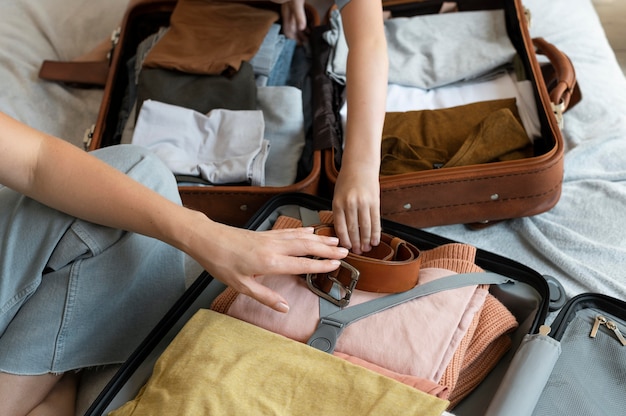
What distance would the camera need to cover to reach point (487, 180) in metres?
1.02

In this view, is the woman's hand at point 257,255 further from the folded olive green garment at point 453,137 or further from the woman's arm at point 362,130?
the folded olive green garment at point 453,137

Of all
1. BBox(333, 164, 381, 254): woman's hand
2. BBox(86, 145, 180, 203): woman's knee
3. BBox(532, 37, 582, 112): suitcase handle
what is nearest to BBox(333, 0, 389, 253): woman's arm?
BBox(333, 164, 381, 254): woman's hand

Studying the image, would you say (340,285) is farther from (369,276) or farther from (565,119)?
(565,119)

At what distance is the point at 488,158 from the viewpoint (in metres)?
1.07

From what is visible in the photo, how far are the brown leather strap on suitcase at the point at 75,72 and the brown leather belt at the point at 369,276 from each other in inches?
32.7

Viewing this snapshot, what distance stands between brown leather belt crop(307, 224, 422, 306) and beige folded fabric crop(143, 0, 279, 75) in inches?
23.0

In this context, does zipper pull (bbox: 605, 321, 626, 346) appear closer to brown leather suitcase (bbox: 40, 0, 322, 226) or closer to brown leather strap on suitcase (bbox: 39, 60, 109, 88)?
brown leather suitcase (bbox: 40, 0, 322, 226)

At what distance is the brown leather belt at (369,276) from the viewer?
77 centimetres

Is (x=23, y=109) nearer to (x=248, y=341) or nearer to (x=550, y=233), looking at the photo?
(x=248, y=341)

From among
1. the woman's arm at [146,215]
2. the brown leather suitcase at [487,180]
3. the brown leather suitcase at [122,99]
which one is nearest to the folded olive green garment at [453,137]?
the brown leather suitcase at [487,180]

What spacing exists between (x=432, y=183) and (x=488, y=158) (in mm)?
122

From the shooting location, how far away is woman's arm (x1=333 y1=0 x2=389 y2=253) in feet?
2.69

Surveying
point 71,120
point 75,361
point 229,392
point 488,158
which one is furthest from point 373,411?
point 71,120

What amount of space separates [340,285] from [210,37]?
2.43 ft
